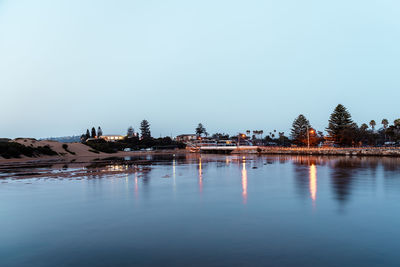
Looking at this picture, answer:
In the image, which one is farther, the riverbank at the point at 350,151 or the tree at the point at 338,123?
the tree at the point at 338,123

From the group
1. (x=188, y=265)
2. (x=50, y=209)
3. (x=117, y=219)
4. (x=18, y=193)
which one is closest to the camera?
(x=188, y=265)

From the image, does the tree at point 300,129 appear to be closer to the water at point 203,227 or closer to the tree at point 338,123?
the tree at point 338,123

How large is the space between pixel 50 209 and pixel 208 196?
444 inches

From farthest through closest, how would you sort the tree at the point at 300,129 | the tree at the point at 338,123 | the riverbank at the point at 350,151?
the tree at the point at 300,129 < the tree at the point at 338,123 < the riverbank at the point at 350,151

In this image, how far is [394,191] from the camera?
23328 millimetres

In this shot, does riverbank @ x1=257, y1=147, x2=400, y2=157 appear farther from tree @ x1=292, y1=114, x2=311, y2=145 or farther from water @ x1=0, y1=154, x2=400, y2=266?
water @ x1=0, y1=154, x2=400, y2=266

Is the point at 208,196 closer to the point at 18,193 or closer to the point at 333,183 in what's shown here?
the point at 333,183

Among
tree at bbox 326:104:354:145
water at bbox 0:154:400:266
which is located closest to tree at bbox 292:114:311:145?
tree at bbox 326:104:354:145

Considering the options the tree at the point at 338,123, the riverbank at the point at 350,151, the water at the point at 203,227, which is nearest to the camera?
the water at the point at 203,227

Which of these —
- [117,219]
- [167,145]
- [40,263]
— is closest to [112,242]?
[40,263]

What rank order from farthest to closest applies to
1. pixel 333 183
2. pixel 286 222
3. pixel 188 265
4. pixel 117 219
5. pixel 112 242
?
pixel 333 183 < pixel 117 219 < pixel 286 222 < pixel 112 242 < pixel 188 265

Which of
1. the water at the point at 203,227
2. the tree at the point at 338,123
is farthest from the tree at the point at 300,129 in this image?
the water at the point at 203,227

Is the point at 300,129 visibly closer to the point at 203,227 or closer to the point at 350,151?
the point at 350,151

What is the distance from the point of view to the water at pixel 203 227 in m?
10.4
